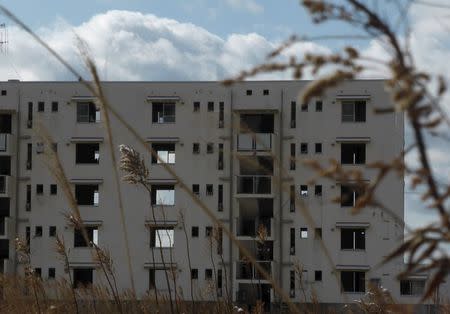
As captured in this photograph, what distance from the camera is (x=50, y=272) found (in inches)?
1703

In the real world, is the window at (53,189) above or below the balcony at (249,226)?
above

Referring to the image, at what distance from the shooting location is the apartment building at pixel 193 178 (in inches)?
1663

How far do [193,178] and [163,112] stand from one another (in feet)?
10.7

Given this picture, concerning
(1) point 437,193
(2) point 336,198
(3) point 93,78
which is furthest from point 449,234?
(3) point 93,78

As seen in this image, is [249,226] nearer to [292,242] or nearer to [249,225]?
[249,225]

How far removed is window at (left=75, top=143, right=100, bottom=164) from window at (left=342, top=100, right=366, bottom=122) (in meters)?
11.1

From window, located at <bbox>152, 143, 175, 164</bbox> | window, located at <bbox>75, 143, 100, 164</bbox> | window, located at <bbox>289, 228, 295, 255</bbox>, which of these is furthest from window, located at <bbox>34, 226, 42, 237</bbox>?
window, located at <bbox>289, 228, 295, 255</bbox>

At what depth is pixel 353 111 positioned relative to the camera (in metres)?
42.7

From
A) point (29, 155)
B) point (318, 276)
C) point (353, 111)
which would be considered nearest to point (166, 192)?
point (29, 155)

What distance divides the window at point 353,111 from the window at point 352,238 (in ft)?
15.9

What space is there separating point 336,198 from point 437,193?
0.20m

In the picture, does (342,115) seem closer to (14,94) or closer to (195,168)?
(195,168)

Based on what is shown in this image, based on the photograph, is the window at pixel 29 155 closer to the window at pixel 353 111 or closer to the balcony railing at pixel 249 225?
the balcony railing at pixel 249 225

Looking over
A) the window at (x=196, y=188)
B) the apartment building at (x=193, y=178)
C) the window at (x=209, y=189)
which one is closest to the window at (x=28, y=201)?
the apartment building at (x=193, y=178)
